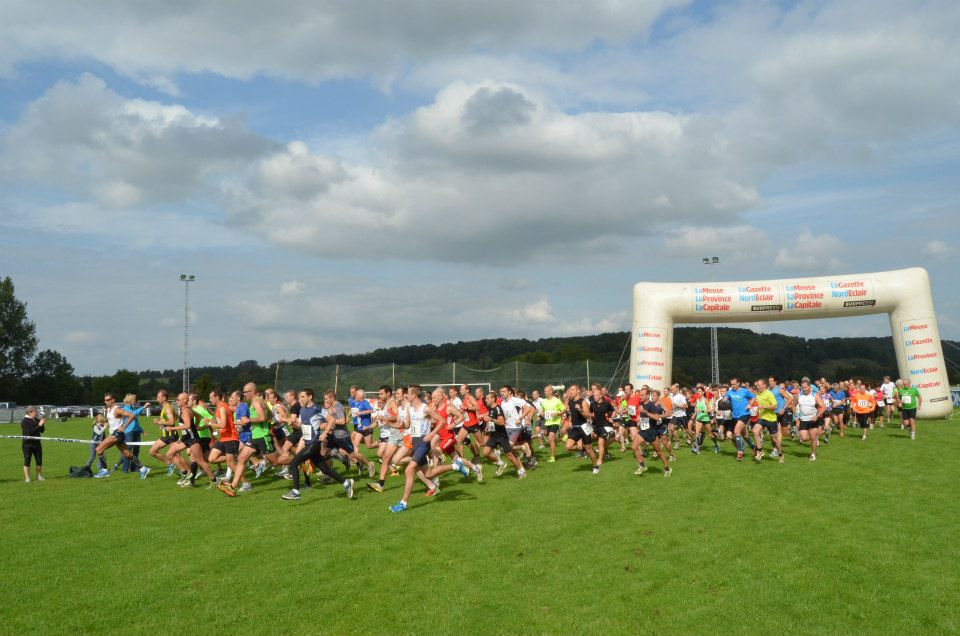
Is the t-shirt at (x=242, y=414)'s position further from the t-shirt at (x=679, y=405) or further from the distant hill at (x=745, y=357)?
the distant hill at (x=745, y=357)

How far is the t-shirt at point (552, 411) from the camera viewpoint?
17.4 metres

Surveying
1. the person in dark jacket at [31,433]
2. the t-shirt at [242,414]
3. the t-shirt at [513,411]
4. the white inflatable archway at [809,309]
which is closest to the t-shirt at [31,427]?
the person in dark jacket at [31,433]

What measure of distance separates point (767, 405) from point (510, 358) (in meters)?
47.6

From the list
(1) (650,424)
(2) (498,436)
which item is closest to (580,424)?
(1) (650,424)

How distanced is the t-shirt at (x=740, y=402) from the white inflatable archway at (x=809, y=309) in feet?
28.8

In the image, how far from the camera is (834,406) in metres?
21.2

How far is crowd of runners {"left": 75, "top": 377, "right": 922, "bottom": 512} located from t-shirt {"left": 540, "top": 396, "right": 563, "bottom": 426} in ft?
0.13

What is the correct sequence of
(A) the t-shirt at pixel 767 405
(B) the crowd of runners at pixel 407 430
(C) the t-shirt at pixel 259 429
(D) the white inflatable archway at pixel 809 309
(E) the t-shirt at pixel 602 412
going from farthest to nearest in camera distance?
1. (D) the white inflatable archway at pixel 809 309
2. (A) the t-shirt at pixel 767 405
3. (E) the t-shirt at pixel 602 412
4. (C) the t-shirt at pixel 259 429
5. (B) the crowd of runners at pixel 407 430

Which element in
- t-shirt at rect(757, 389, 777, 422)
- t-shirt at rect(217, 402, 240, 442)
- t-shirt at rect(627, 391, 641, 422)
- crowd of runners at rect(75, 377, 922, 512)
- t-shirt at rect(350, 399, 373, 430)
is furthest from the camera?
t-shirt at rect(350, 399, 373, 430)

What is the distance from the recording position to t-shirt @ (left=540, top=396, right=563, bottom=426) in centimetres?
1736

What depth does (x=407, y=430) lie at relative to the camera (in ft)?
39.9

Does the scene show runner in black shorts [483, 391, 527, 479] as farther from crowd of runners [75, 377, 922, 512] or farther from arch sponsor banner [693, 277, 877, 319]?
arch sponsor banner [693, 277, 877, 319]

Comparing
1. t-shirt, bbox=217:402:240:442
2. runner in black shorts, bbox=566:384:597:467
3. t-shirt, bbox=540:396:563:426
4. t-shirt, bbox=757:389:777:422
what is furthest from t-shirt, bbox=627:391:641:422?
t-shirt, bbox=217:402:240:442

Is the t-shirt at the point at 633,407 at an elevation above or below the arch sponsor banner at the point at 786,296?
below
